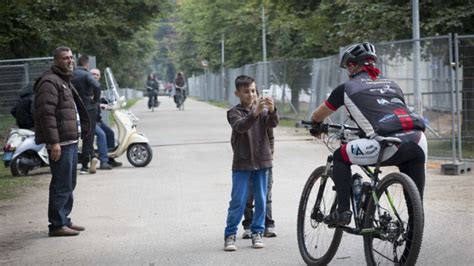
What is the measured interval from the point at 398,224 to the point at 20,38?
1654cm

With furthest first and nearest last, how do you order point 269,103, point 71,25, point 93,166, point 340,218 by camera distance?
point 71,25, point 93,166, point 269,103, point 340,218

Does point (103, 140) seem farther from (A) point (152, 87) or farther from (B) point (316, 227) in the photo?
(A) point (152, 87)

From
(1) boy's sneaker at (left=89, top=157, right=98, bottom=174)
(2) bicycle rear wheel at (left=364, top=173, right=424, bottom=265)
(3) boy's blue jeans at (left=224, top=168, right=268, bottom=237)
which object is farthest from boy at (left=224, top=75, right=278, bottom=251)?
(1) boy's sneaker at (left=89, top=157, right=98, bottom=174)

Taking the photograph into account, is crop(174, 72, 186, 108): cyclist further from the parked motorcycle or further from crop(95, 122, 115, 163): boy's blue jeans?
the parked motorcycle

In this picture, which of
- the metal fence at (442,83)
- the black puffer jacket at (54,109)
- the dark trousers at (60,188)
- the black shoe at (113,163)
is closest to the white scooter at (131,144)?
the black shoe at (113,163)

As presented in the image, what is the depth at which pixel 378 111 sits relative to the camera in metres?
6.04

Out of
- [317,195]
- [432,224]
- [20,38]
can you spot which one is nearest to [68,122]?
[317,195]

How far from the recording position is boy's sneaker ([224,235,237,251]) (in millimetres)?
7500

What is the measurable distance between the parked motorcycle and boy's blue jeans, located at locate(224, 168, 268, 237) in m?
6.92

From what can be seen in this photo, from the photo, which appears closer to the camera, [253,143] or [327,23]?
[253,143]

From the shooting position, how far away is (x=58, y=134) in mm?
8625

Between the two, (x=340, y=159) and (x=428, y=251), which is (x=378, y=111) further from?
(x=428, y=251)

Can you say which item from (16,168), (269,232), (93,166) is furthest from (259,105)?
(16,168)

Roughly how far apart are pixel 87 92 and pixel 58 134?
4995 mm
